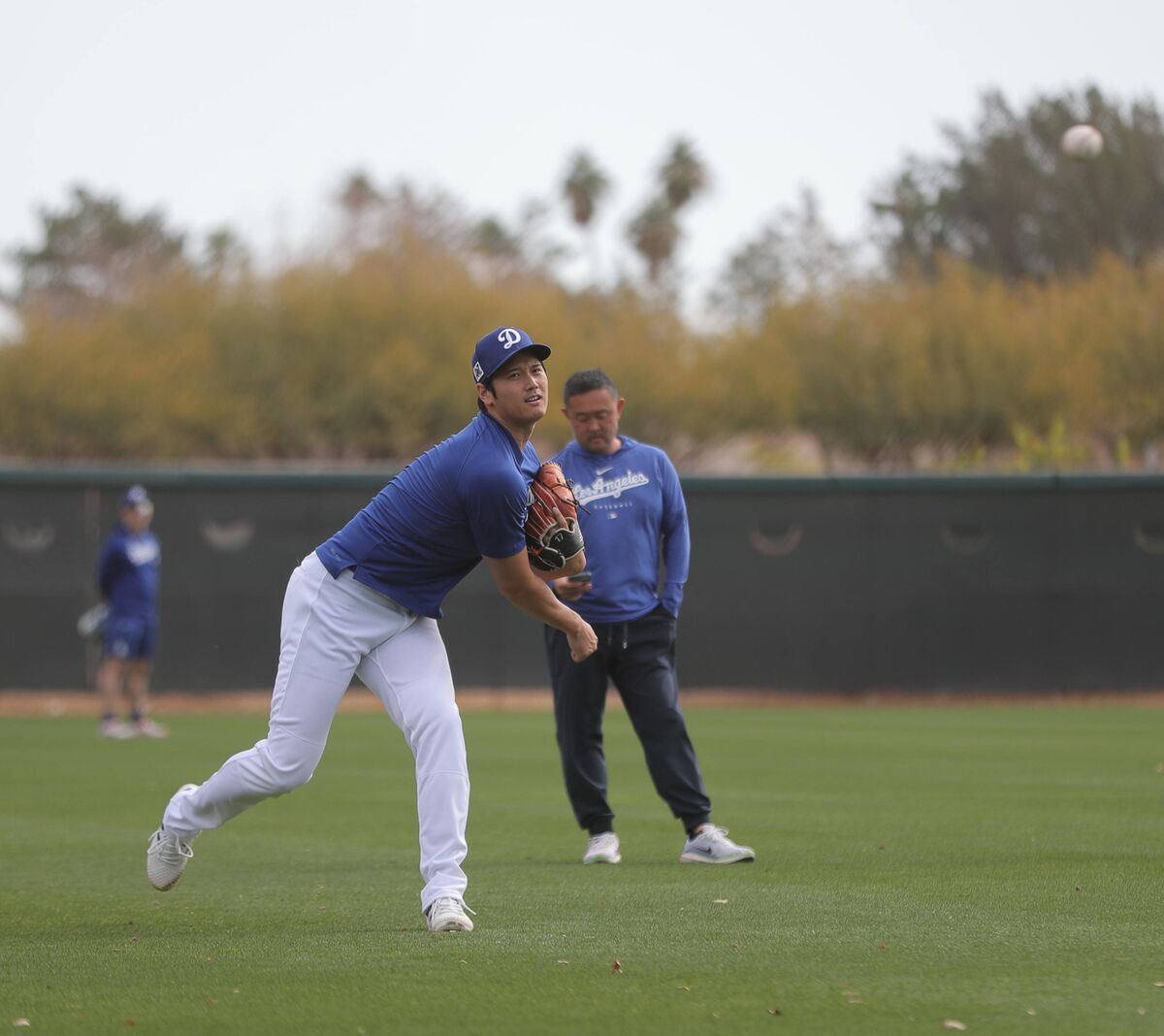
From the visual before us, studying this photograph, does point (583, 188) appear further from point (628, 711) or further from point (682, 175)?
point (628, 711)

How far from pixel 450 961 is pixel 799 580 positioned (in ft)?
51.2

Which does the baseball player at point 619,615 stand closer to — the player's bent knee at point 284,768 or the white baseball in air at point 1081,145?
the player's bent knee at point 284,768

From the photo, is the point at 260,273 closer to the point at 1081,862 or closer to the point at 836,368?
the point at 836,368

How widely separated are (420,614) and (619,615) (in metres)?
2.24

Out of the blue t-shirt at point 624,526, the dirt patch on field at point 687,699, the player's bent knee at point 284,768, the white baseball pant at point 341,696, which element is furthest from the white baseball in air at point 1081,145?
the player's bent knee at point 284,768

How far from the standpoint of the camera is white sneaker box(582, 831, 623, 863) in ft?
27.0

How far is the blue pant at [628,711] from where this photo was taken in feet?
27.6

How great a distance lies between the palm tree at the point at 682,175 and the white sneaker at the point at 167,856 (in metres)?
66.4

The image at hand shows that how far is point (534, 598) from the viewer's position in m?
6.24

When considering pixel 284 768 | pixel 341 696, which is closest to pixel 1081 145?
pixel 341 696

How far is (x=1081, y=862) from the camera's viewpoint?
306 inches

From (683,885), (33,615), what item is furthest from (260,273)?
(683,885)

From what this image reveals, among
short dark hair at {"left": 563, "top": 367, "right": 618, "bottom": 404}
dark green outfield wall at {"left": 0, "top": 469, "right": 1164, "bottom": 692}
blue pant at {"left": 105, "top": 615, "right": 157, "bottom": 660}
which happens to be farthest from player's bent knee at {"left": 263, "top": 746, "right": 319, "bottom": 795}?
dark green outfield wall at {"left": 0, "top": 469, "right": 1164, "bottom": 692}

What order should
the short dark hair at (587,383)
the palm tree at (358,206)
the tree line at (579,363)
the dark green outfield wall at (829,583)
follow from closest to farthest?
1. the short dark hair at (587,383)
2. the dark green outfield wall at (829,583)
3. the tree line at (579,363)
4. the palm tree at (358,206)
